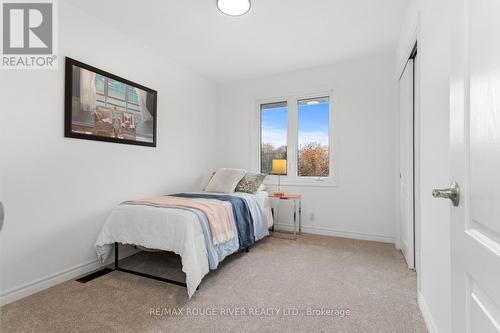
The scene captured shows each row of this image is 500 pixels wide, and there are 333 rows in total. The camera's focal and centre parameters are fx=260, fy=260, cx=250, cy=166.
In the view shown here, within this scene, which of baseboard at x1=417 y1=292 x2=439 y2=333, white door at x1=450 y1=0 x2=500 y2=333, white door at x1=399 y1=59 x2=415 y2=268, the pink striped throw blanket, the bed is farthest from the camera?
white door at x1=399 y1=59 x2=415 y2=268

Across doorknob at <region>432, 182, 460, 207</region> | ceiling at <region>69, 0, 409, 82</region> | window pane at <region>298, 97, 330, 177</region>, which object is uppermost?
ceiling at <region>69, 0, 409, 82</region>

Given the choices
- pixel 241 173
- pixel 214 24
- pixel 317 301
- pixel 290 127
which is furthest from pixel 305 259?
pixel 214 24

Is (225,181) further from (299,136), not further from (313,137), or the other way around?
(313,137)

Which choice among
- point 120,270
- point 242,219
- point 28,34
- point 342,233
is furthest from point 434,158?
point 28,34

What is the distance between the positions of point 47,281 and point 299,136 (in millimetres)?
3476

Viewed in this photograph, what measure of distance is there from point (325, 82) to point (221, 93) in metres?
1.84

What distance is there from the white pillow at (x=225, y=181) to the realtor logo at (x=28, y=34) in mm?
2270

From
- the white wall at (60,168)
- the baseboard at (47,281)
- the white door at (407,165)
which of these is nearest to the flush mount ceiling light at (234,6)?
the white wall at (60,168)

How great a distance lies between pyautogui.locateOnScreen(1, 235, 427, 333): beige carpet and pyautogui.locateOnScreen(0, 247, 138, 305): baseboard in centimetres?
6

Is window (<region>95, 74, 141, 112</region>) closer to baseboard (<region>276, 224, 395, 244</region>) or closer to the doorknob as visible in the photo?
baseboard (<region>276, 224, 395, 244</region>)

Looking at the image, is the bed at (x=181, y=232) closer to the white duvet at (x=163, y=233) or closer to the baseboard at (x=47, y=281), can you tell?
the white duvet at (x=163, y=233)

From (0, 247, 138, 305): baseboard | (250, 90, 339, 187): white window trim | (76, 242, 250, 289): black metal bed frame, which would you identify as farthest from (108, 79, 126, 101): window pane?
(250, 90, 339, 187): white window trim

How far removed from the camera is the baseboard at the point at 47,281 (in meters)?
1.97

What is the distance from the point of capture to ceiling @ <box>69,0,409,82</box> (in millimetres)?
2428
